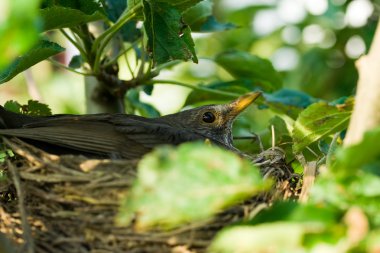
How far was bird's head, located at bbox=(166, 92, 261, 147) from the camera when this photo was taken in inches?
196

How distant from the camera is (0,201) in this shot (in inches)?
138

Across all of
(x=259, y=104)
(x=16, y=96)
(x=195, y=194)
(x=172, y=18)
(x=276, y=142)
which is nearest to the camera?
(x=195, y=194)

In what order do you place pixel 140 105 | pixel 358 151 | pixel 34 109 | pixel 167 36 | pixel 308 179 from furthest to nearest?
pixel 140 105, pixel 34 109, pixel 167 36, pixel 308 179, pixel 358 151

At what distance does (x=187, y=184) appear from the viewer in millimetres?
2176

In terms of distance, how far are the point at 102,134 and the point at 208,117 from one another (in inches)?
54.8

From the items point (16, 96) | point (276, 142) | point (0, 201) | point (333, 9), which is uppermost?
point (16, 96)

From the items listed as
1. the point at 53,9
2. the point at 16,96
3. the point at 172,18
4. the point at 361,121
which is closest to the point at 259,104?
the point at 172,18

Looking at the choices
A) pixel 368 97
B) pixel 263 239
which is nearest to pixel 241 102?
pixel 368 97

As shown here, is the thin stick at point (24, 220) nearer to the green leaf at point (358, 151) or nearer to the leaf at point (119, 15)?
the green leaf at point (358, 151)

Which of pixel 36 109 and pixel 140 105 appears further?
pixel 140 105

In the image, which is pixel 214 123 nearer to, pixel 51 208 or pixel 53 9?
pixel 53 9

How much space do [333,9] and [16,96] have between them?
4.18 meters

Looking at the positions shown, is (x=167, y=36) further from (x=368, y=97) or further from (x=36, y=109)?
(x=368, y=97)

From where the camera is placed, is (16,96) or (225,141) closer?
(225,141)
